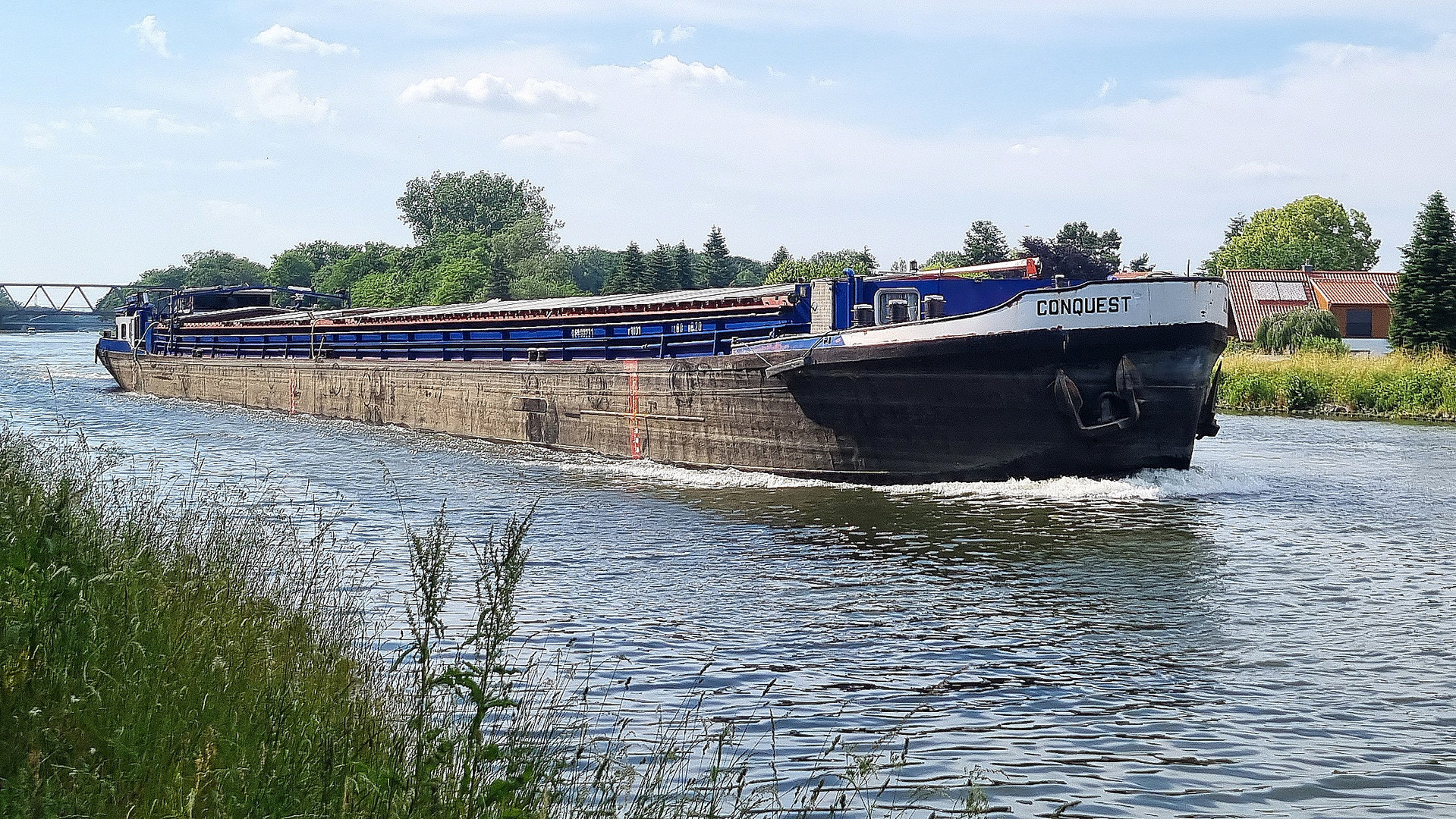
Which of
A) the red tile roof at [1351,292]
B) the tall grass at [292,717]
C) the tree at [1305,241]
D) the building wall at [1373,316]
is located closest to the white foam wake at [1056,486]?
the tall grass at [292,717]

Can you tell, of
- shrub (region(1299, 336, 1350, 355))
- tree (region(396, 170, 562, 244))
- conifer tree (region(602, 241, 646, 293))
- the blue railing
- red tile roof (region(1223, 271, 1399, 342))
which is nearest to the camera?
the blue railing

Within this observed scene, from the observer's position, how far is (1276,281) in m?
62.8

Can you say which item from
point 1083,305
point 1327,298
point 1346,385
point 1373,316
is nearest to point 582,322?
point 1083,305

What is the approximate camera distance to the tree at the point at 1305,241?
302 feet

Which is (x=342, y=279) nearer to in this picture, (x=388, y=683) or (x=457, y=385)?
(x=457, y=385)

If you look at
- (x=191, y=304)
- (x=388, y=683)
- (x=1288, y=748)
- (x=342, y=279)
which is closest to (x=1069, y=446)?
(x=1288, y=748)

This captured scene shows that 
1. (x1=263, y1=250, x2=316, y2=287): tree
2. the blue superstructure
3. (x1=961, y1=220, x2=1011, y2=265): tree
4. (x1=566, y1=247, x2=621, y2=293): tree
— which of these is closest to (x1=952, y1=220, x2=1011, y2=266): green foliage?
(x1=961, y1=220, x2=1011, y2=265): tree

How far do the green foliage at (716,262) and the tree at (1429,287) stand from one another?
115ft

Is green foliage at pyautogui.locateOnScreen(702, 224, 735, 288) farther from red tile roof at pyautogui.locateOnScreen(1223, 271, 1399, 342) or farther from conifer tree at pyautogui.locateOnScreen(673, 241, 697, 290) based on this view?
red tile roof at pyautogui.locateOnScreen(1223, 271, 1399, 342)

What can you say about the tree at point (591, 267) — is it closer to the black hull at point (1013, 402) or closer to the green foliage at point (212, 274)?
the green foliage at point (212, 274)

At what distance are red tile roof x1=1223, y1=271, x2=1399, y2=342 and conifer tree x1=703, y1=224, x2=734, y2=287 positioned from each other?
2625cm

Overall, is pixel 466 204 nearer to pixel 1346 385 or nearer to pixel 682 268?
pixel 682 268

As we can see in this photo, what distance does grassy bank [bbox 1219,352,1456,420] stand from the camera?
3069 centimetres

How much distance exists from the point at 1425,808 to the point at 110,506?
11.3 metres
